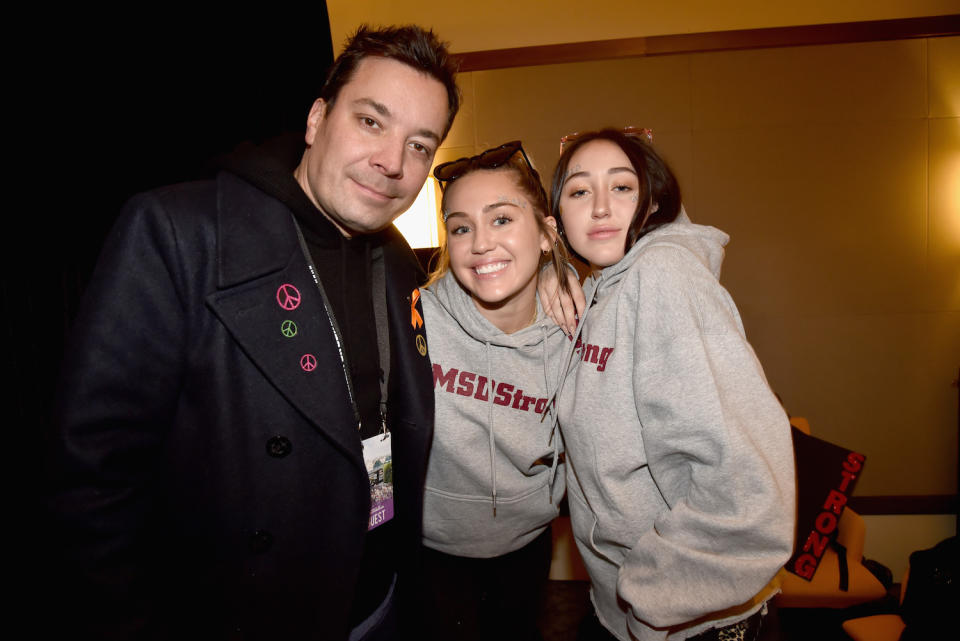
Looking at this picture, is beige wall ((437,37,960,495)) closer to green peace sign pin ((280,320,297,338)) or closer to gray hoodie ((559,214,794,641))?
gray hoodie ((559,214,794,641))

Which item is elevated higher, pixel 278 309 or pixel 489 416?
pixel 278 309

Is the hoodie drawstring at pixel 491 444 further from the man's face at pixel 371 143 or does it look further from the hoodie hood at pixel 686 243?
the man's face at pixel 371 143

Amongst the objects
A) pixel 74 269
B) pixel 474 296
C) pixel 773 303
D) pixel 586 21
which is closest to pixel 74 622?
pixel 74 269

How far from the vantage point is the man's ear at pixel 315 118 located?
1.26m

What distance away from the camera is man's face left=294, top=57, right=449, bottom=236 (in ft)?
3.80

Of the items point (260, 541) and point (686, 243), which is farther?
point (686, 243)

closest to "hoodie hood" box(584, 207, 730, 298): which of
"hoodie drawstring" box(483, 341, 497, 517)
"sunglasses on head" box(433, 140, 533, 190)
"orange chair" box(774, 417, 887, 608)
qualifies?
"hoodie drawstring" box(483, 341, 497, 517)

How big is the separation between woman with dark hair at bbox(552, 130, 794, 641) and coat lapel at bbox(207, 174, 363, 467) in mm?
732

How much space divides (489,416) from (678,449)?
2.14ft

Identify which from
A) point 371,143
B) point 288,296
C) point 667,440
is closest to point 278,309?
point 288,296

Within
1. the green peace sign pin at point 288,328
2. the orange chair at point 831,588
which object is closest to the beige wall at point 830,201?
the orange chair at point 831,588

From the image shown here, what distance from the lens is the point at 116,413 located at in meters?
0.83

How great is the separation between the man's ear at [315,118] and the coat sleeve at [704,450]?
1.08 metres

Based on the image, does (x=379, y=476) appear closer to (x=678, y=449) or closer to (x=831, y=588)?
(x=678, y=449)
